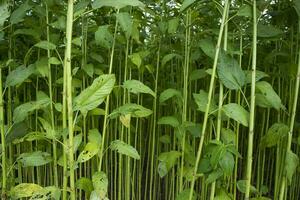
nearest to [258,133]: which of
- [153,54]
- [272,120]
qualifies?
[272,120]

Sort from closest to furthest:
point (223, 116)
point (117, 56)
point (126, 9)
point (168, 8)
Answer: point (223, 116)
point (126, 9)
point (168, 8)
point (117, 56)

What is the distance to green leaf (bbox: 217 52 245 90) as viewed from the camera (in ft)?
3.61

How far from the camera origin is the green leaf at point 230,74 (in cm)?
110

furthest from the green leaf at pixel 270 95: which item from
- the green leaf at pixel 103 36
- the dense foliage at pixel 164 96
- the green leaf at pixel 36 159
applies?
the green leaf at pixel 36 159

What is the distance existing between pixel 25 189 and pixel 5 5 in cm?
65

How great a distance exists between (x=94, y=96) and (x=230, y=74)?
427mm

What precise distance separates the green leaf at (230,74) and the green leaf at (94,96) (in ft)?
1.13

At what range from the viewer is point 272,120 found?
6.77 feet

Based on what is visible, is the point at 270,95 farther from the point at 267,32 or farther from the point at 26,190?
the point at 26,190

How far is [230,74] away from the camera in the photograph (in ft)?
3.63

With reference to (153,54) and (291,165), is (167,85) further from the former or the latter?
(291,165)

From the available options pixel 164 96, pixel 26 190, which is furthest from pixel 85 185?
pixel 164 96

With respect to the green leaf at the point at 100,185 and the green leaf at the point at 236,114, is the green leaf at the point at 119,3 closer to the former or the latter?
the green leaf at the point at 236,114

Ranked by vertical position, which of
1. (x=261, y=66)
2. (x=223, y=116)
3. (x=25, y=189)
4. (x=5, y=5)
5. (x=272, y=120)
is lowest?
(x=25, y=189)
